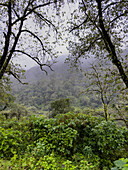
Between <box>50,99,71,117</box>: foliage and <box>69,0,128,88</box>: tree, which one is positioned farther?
<box>50,99,71,117</box>: foliage

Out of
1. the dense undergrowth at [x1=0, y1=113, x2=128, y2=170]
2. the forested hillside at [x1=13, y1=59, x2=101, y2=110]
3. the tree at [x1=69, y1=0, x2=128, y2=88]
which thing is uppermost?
the forested hillside at [x1=13, y1=59, x2=101, y2=110]

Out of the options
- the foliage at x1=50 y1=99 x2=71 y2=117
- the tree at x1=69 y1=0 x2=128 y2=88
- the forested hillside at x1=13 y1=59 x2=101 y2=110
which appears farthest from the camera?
the forested hillside at x1=13 y1=59 x2=101 y2=110

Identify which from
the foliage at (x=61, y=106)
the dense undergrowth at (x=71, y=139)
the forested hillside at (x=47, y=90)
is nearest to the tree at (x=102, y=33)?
the dense undergrowth at (x=71, y=139)

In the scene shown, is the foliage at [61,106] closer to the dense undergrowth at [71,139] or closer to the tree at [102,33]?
the dense undergrowth at [71,139]

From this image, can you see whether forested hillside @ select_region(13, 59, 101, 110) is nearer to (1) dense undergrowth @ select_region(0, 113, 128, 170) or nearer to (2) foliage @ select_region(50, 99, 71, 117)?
(2) foliage @ select_region(50, 99, 71, 117)

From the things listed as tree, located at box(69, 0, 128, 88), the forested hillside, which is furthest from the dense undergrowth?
the forested hillside

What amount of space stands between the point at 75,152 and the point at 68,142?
556mm

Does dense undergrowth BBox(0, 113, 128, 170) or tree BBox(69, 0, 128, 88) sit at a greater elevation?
tree BBox(69, 0, 128, 88)

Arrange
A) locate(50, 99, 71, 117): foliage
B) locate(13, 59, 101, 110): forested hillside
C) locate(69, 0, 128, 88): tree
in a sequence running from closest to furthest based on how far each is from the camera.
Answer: locate(69, 0, 128, 88): tree < locate(50, 99, 71, 117): foliage < locate(13, 59, 101, 110): forested hillside

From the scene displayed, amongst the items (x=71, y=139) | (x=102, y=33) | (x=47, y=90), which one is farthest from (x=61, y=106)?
(x=47, y=90)

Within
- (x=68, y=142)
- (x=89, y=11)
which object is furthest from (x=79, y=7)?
(x=68, y=142)

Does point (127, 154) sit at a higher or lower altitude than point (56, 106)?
lower

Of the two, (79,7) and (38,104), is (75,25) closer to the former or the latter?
(79,7)

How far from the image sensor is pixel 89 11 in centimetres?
284
